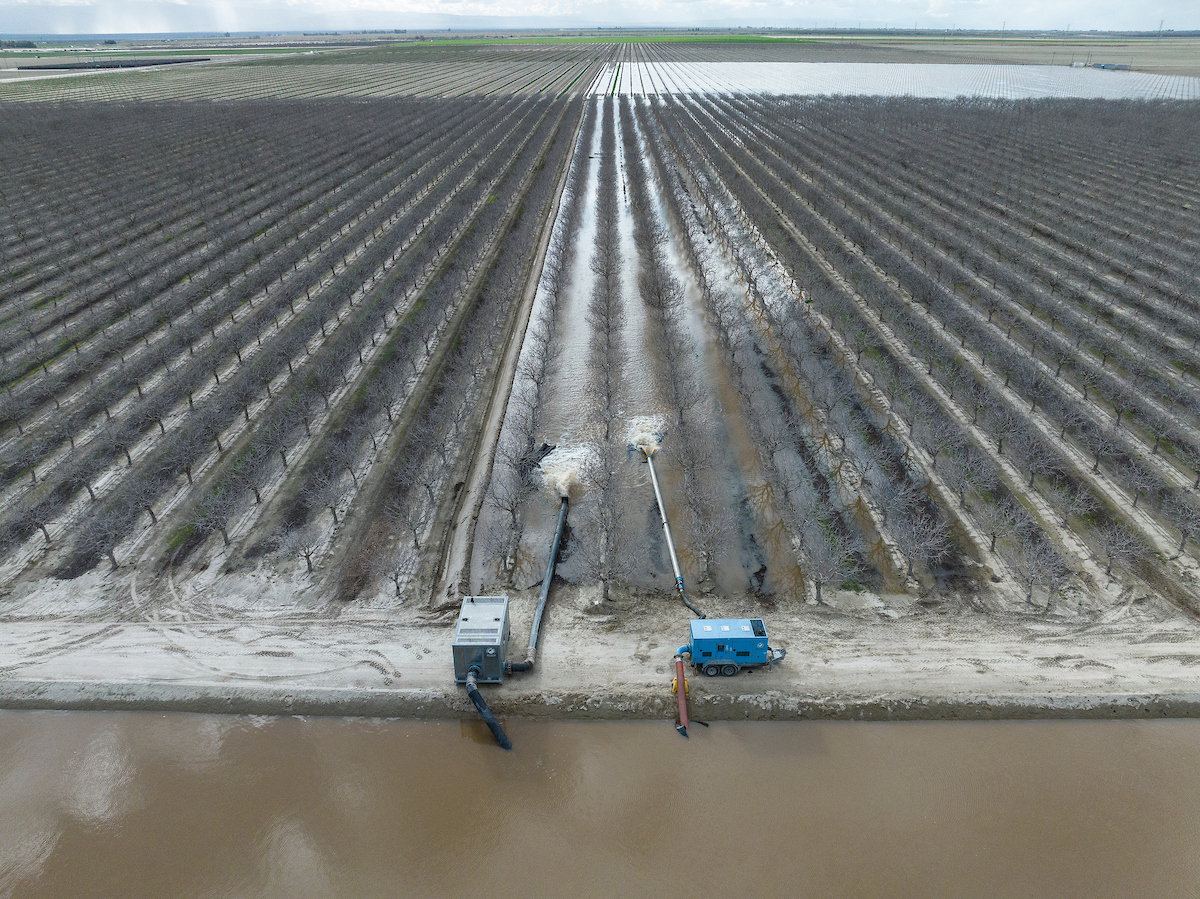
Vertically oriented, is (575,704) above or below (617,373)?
below

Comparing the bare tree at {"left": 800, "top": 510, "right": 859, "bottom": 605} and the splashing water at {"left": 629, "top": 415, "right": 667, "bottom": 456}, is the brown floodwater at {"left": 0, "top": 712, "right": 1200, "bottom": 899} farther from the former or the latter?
the splashing water at {"left": 629, "top": 415, "right": 667, "bottom": 456}

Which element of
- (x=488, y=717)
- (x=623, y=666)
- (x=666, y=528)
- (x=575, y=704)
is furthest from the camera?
(x=666, y=528)

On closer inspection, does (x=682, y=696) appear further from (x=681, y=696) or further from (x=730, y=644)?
(x=730, y=644)

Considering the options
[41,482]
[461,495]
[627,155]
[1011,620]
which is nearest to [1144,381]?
[1011,620]

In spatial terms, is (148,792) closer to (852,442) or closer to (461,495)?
(461,495)

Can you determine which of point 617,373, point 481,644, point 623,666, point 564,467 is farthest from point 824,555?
point 617,373

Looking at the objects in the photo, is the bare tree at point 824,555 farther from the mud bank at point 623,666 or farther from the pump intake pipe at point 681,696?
the pump intake pipe at point 681,696
